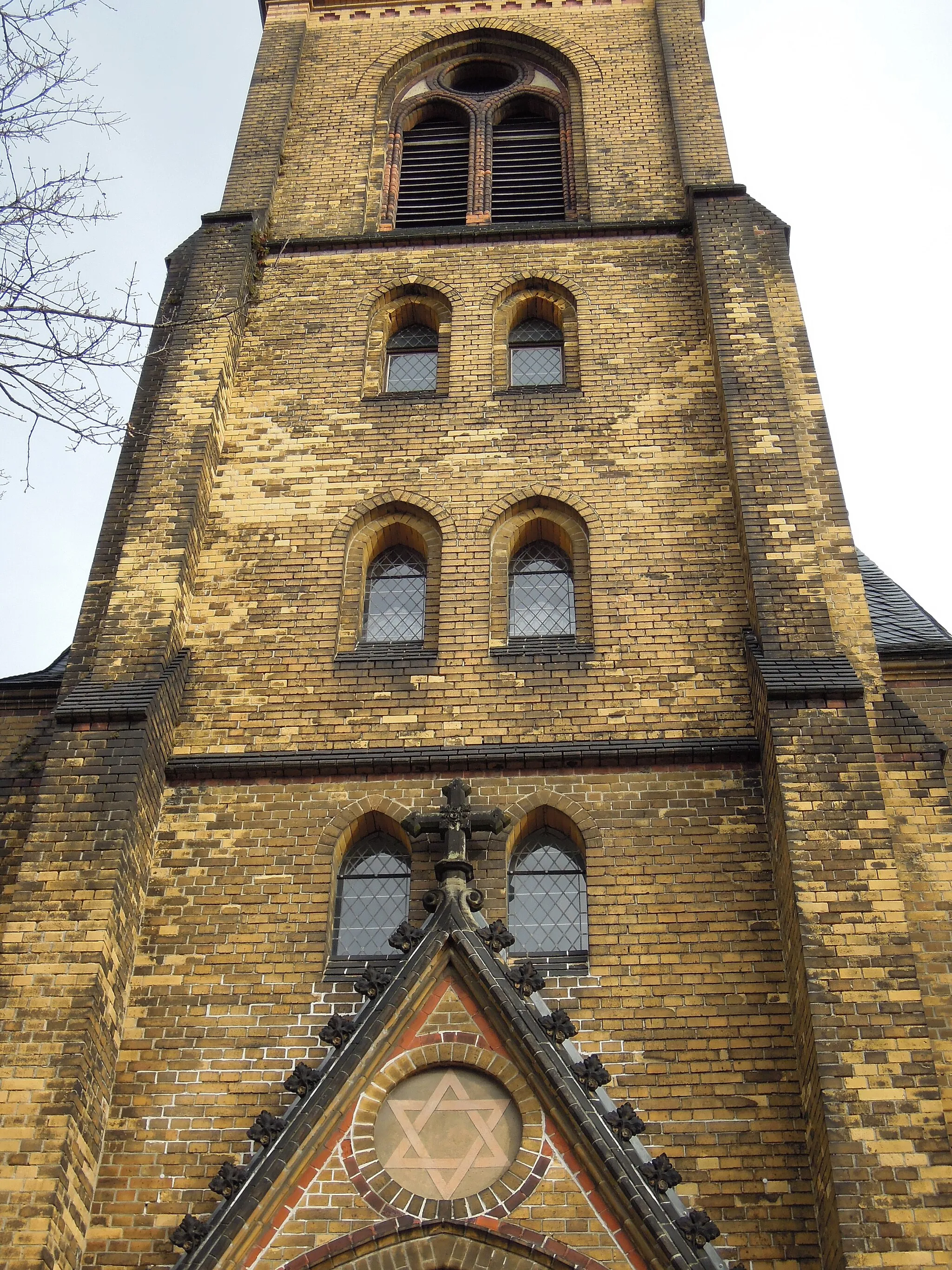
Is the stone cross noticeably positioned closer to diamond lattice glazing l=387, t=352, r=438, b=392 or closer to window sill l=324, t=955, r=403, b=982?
window sill l=324, t=955, r=403, b=982

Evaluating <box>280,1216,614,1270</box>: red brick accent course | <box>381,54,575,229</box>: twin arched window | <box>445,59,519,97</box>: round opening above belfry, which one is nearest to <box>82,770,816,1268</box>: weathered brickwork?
<box>280,1216,614,1270</box>: red brick accent course

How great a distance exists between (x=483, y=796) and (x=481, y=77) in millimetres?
12222

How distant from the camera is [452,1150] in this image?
29.6ft

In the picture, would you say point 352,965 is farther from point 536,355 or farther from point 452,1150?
point 536,355

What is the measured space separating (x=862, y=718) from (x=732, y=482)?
3113 millimetres

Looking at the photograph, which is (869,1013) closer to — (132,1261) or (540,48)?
(132,1261)

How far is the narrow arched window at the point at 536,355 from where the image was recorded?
14797 millimetres

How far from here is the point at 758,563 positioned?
11844 millimetres

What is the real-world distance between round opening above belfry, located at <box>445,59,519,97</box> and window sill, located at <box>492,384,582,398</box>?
7.10 meters

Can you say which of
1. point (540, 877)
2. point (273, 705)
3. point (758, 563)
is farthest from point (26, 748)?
point (758, 563)

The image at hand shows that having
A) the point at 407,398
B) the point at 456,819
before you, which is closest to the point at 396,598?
the point at 407,398

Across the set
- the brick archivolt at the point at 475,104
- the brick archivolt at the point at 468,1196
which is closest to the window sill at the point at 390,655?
the brick archivolt at the point at 468,1196

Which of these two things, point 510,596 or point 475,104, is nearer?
point 510,596

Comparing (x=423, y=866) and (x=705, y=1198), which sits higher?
(x=423, y=866)
